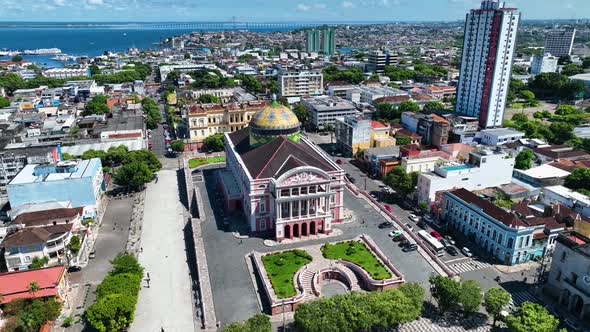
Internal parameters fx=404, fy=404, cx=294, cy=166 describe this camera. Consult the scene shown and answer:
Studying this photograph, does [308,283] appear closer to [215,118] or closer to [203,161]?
[203,161]

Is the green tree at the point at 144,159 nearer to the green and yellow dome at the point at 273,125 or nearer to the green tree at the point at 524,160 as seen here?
the green and yellow dome at the point at 273,125

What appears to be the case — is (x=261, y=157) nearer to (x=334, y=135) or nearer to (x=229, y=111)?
(x=229, y=111)

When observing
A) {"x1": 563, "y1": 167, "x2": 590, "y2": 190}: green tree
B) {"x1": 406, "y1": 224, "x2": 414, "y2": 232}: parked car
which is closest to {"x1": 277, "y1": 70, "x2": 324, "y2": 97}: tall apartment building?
{"x1": 563, "y1": 167, "x2": 590, "y2": 190}: green tree

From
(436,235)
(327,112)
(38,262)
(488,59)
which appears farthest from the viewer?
(327,112)

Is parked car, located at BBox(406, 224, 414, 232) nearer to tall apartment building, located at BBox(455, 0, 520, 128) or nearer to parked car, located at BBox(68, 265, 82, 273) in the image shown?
parked car, located at BBox(68, 265, 82, 273)

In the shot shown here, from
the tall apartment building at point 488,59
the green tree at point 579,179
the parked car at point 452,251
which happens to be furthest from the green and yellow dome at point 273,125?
the tall apartment building at point 488,59

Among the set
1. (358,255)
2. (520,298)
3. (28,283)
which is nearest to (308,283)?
(358,255)
